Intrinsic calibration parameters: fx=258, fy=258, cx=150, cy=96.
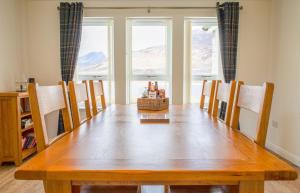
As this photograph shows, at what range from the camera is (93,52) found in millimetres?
3912

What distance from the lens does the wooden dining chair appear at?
1096mm

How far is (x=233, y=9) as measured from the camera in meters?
3.57

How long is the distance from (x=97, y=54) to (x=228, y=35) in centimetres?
193

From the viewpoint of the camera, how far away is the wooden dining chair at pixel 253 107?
1.10 meters

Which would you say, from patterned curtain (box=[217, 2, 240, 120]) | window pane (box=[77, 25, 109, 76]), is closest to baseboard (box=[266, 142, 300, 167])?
patterned curtain (box=[217, 2, 240, 120])

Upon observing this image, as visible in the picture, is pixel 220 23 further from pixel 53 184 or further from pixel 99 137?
pixel 53 184

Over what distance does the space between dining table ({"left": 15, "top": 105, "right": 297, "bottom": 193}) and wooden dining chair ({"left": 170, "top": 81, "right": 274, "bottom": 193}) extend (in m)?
0.10

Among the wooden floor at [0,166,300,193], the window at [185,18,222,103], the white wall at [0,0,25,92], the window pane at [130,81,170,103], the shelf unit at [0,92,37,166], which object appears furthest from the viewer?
the window pane at [130,81,170,103]

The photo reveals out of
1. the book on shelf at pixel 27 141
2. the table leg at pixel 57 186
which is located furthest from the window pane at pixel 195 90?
the table leg at pixel 57 186

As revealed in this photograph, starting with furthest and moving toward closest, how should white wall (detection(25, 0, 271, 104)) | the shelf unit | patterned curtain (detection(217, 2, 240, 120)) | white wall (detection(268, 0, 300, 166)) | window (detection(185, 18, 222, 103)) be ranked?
window (detection(185, 18, 222, 103))
white wall (detection(25, 0, 271, 104))
patterned curtain (detection(217, 2, 240, 120))
white wall (detection(268, 0, 300, 166))
the shelf unit

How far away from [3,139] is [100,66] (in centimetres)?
164

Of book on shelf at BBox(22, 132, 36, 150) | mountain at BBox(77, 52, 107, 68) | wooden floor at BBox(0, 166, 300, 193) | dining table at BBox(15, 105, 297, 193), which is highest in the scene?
mountain at BBox(77, 52, 107, 68)

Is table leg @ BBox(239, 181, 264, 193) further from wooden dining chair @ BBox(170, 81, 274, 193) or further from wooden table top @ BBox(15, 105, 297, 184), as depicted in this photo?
wooden dining chair @ BBox(170, 81, 274, 193)

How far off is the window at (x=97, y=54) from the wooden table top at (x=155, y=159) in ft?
8.94
